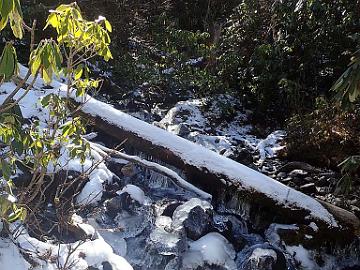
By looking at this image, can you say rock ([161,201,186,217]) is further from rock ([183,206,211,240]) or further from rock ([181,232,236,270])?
rock ([181,232,236,270])

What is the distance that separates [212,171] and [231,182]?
10.5 inches

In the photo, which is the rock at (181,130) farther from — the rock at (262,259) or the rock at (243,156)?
the rock at (262,259)

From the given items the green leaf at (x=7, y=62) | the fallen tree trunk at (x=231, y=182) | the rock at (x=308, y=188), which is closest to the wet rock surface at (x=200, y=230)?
the rock at (x=308, y=188)

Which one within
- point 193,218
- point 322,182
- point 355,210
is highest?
point 193,218

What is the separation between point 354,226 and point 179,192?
6.66ft

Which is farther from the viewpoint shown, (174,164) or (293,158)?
(293,158)

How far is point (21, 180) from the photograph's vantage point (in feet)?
15.5

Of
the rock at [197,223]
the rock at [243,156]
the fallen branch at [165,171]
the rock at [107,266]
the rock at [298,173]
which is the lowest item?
the rock at [243,156]

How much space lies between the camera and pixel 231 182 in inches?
209

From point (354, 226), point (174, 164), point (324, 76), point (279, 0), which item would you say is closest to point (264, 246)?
point (354, 226)

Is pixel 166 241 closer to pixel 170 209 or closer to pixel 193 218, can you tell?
pixel 193 218

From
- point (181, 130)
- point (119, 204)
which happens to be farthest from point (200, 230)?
point (181, 130)

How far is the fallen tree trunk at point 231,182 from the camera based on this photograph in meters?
5.11

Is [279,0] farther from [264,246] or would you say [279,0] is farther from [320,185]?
[264,246]
